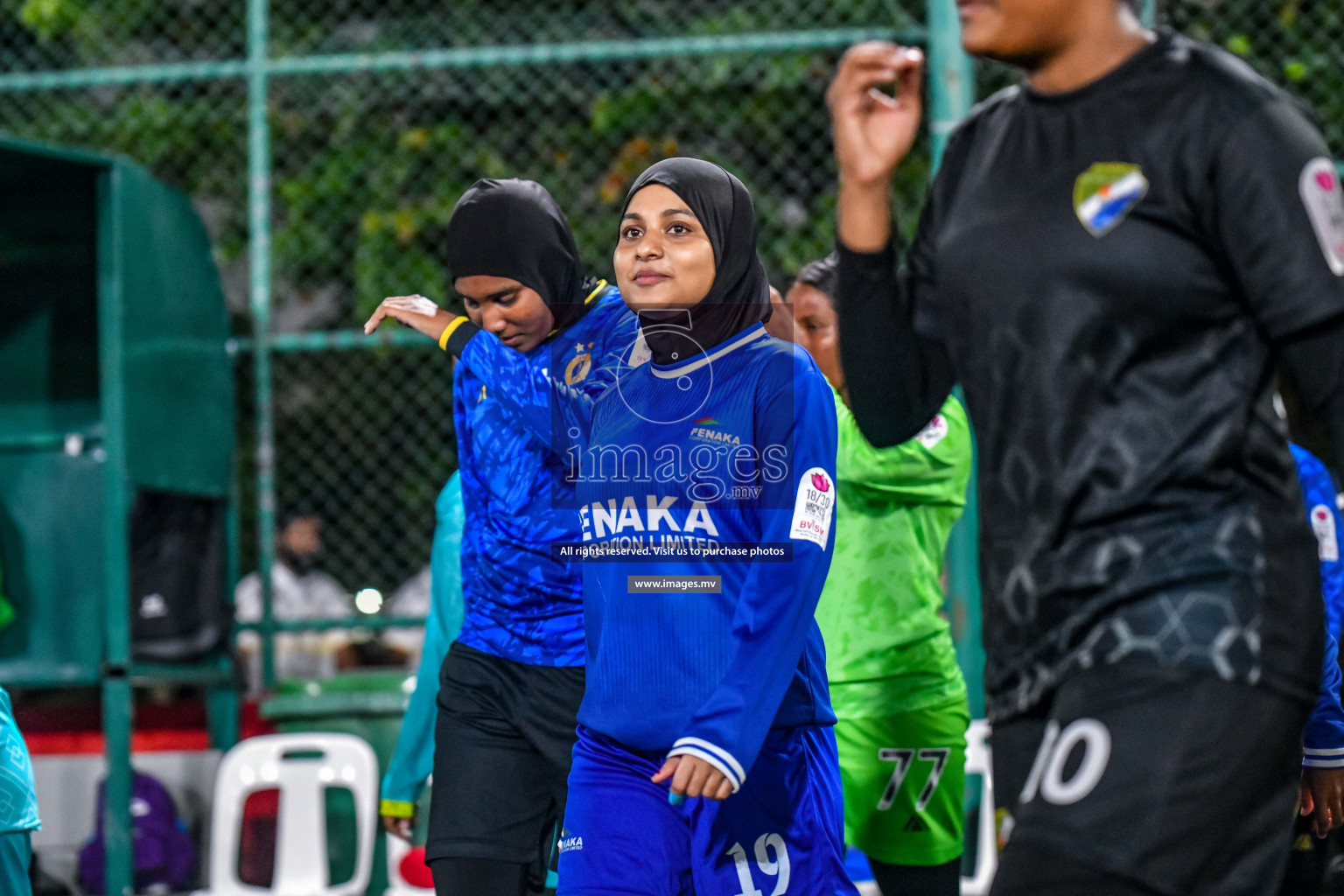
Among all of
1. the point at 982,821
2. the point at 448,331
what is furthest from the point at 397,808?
the point at 982,821

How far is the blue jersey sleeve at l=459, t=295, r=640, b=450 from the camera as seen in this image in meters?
3.43

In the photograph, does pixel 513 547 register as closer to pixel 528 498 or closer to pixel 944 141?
pixel 528 498

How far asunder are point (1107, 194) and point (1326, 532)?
2.40 meters

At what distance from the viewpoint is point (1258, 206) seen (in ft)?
6.05

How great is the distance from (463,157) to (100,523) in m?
3.05

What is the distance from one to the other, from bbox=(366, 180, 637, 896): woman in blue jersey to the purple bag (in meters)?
3.51

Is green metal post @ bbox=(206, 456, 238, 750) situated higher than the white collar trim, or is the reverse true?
the white collar trim

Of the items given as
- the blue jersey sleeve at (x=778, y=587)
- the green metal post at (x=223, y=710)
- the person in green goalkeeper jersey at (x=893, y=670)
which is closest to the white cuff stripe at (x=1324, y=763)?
the person in green goalkeeper jersey at (x=893, y=670)

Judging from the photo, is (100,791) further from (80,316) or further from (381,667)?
(80,316)

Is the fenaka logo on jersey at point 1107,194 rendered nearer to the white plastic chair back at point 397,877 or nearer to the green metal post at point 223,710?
the white plastic chair back at point 397,877

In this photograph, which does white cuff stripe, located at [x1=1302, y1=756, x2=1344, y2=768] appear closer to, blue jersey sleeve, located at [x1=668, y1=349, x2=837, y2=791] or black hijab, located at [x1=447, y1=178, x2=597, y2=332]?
blue jersey sleeve, located at [x1=668, y1=349, x2=837, y2=791]

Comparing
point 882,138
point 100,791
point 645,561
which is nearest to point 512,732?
point 645,561

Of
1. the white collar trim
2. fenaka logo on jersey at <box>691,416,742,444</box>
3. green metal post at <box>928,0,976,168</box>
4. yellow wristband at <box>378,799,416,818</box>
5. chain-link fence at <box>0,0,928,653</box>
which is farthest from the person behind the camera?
chain-link fence at <box>0,0,928,653</box>

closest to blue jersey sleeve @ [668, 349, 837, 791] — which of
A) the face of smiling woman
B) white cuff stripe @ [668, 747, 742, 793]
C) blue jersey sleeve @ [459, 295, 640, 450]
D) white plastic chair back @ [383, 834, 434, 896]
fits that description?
white cuff stripe @ [668, 747, 742, 793]
